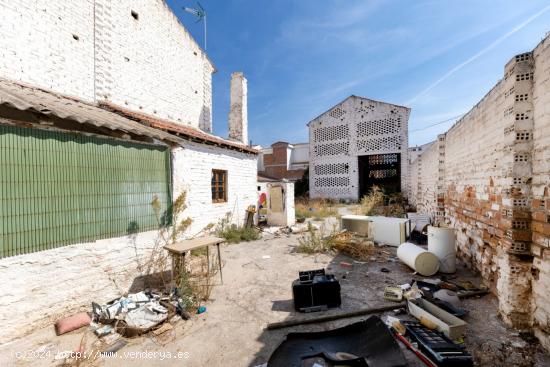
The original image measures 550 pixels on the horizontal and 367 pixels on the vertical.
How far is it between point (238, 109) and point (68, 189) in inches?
375

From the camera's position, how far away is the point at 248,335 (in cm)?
325

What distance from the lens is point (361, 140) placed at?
2006 centimetres

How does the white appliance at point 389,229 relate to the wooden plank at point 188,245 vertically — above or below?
below

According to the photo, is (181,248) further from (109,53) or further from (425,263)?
(109,53)

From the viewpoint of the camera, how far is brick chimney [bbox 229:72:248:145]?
40.7 ft

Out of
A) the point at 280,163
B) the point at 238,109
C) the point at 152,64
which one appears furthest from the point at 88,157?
the point at 280,163

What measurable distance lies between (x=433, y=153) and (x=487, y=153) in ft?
16.2

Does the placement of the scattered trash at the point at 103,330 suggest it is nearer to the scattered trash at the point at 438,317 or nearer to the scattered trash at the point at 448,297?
the scattered trash at the point at 438,317

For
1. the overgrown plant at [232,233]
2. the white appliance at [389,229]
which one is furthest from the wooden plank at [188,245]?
the white appliance at [389,229]

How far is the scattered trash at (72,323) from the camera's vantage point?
337 centimetres

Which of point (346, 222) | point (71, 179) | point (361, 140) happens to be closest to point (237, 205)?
point (346, 222)

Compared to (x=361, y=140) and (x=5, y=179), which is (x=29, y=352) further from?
(x=361, y=140)

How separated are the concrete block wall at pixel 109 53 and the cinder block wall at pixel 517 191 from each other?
9965 millimetres

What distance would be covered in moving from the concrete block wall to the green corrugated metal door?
13.7 ft
